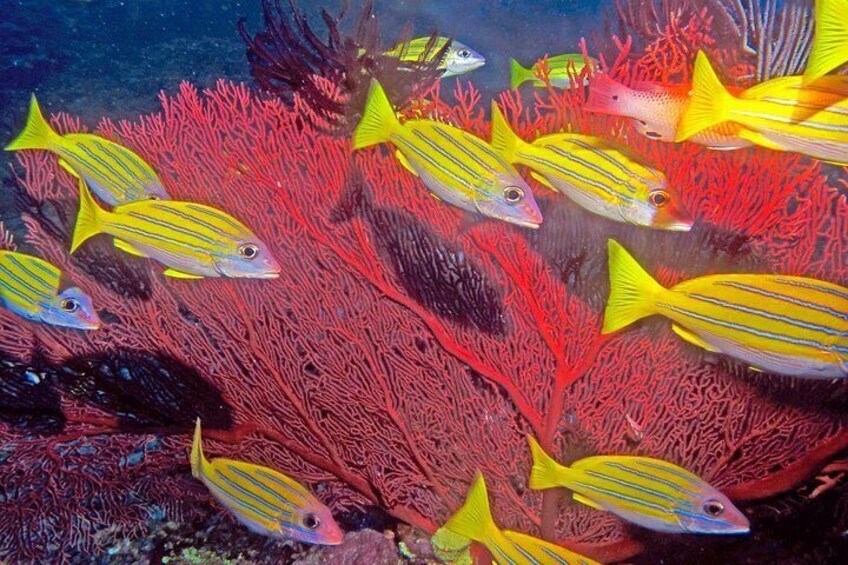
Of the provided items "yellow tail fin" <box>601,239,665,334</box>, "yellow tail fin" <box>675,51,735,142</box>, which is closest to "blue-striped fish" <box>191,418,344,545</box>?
"yellow tail fin" <box>601,239,665,334</box>

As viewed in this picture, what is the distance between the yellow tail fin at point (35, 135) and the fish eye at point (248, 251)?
1.52 m

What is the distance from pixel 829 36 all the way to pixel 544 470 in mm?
1911

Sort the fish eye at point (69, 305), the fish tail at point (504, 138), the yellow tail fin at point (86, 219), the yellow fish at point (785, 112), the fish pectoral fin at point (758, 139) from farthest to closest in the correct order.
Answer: the fish eye at point (69, 305) < the yellow tail fin at point (86, 219) < the fish tail at point (504, 138) < the fish pectoral fin at point (758, 139) < the yellow fish at point (785, 112)

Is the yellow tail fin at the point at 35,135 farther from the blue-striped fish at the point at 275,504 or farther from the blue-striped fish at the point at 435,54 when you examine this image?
the blue-striped fish at the point at 435,54

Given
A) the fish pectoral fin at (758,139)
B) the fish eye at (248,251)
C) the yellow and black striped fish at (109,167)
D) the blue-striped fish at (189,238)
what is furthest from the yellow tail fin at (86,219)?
the fish pectoral fin at (758,139)

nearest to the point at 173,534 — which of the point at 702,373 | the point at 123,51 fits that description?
the point at 702,373

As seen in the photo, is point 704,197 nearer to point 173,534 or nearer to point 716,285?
point 716,285

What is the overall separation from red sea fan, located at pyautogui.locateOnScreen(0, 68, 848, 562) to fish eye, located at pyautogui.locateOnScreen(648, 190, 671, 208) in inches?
18.1

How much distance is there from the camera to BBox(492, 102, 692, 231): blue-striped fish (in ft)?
7.86

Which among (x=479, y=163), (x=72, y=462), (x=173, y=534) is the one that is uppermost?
(x=479, y=163)

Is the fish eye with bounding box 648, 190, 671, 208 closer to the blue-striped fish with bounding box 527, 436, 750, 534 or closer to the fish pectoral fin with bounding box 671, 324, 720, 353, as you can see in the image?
the fish pectoral fin with bounding box 671, 324, 720, 353

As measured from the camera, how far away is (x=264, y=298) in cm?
343

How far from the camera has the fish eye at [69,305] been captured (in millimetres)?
3090

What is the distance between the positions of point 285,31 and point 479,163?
2264 millimetres
